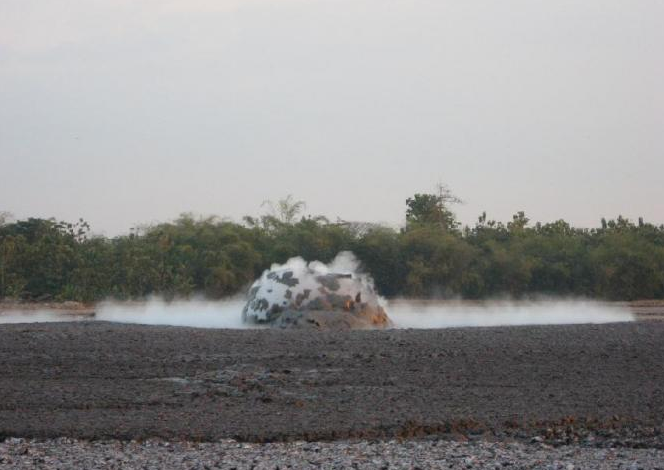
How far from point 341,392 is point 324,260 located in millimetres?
23470

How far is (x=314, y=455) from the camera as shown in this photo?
41.9 feet

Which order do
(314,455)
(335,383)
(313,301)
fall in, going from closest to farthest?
1. (314,455)
2. (335,383)
3. (313,301)

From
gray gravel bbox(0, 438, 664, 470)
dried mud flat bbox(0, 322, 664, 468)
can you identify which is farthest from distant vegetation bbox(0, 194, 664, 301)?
gray gravel bbox(0, 438, 664, 470)

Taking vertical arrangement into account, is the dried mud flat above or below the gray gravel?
above

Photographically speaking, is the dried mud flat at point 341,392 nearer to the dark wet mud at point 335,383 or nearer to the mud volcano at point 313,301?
the dark wet mud at point 335,383

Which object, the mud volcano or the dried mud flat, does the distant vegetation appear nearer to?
the mud volcano

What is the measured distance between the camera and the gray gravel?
12.3 m

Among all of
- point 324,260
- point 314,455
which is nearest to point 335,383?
point 314,455

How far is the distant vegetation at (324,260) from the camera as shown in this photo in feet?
129

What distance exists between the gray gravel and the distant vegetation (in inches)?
981

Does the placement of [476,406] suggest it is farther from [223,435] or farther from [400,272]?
[400,272]

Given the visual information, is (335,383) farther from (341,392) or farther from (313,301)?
(313,301)

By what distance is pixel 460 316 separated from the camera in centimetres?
2995

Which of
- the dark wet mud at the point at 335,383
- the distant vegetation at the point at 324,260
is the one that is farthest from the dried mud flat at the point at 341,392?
the distant vegetation at the point at 324,260
